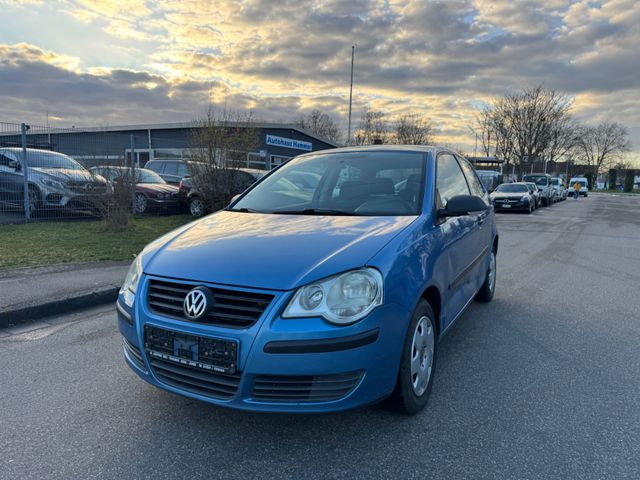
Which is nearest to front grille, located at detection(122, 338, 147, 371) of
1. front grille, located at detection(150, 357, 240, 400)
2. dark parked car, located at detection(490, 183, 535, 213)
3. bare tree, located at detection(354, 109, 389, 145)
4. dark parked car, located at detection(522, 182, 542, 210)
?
front grille, located at detection(150, 357, 240, 400)

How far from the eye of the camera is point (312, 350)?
220 centimetres

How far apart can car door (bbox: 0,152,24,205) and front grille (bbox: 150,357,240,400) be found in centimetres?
979

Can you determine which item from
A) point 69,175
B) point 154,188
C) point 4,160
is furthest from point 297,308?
point 154,188

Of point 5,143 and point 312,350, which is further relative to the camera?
point 5,143

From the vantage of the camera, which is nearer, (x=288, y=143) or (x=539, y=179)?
(x=288, y=143)

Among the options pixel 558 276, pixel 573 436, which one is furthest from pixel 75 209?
pixel 573 436

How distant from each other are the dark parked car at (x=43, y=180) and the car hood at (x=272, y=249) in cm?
787

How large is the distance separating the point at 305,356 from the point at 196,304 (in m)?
0.62

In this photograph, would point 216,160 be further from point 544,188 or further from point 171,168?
point 544,188

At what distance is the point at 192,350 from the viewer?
2338mm

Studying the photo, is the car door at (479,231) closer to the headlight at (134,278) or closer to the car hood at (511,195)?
the headlight at (134,278)

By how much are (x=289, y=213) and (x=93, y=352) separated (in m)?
2.05

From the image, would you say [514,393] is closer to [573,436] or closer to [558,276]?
[573,436]

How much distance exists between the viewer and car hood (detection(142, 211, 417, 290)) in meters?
2.34
